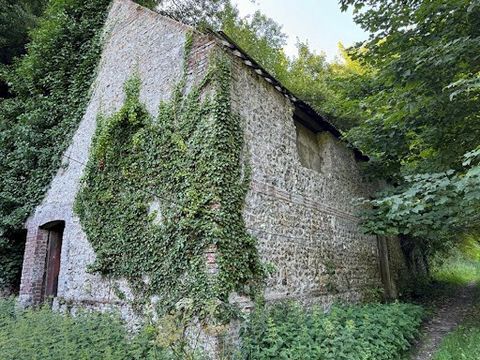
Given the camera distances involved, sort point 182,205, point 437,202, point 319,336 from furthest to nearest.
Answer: point 437,202 → point 182,205 → point 319,336

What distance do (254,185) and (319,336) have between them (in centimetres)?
252

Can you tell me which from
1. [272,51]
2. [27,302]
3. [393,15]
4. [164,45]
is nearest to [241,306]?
[164,45]

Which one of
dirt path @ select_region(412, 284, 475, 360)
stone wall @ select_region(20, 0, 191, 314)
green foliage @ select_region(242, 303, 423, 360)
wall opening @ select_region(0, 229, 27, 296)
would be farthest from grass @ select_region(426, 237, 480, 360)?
wall opening @ select_region(0, 229, 27, 296)

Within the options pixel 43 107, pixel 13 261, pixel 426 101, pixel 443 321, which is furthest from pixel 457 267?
pixel 43 107

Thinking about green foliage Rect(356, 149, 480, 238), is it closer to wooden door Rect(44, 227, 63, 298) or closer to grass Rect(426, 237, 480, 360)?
grass Rect(426, 237, 480, 360)

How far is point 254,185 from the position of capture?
20.1 feet

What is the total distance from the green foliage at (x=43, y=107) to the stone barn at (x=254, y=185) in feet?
1.75

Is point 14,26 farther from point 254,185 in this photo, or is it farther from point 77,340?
point 77,340

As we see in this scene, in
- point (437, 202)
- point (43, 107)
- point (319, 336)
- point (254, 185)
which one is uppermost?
point (43, 107)

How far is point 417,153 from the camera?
29.1 feet

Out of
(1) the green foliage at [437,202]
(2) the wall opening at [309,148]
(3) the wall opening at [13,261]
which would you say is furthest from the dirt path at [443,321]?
(3) the wall opening at [13,261]

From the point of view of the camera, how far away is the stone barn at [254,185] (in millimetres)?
6273

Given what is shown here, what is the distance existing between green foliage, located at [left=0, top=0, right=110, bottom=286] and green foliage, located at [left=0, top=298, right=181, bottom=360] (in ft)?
12.2

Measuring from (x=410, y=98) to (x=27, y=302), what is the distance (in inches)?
364
